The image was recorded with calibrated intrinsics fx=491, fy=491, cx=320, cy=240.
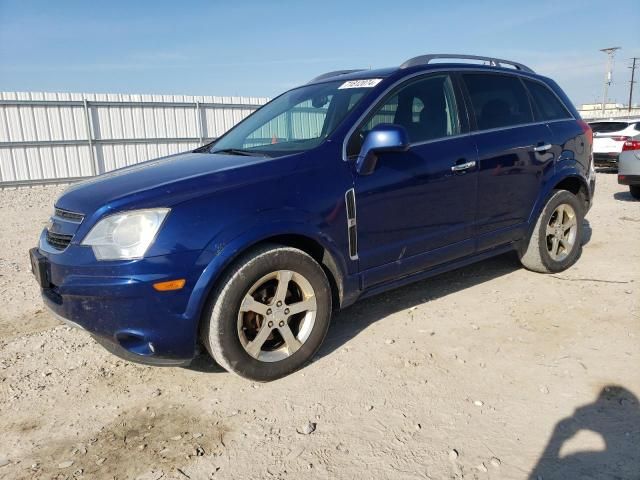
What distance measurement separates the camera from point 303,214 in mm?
2828

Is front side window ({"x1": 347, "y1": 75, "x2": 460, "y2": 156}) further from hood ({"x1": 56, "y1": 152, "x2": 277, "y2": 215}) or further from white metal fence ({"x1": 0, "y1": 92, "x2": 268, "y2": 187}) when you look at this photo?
white metal fence ({"x1": 0, "y1": 92, "x2": 268, "y2": 187})

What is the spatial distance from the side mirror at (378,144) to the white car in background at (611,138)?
1216 cm

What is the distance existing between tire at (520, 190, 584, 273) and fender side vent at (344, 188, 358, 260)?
211 cm

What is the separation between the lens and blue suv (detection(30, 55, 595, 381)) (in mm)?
2500

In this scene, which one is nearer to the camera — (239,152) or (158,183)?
(158,183)

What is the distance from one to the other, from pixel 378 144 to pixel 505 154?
57.1 inches

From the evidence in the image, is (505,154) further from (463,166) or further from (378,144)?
(378,144)

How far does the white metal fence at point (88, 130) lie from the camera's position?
13.1m

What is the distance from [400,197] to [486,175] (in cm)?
92

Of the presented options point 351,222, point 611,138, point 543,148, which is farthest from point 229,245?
point 611,138

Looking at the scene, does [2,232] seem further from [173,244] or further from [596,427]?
[596,427]

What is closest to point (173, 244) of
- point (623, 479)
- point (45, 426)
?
point (45, 426)

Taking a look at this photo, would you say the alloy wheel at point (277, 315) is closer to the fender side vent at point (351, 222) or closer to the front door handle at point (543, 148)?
the fender side vent at point (351, 222)

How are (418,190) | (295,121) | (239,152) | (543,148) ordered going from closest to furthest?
(418,190) → (239,152) → (295,121) → (543,148)
